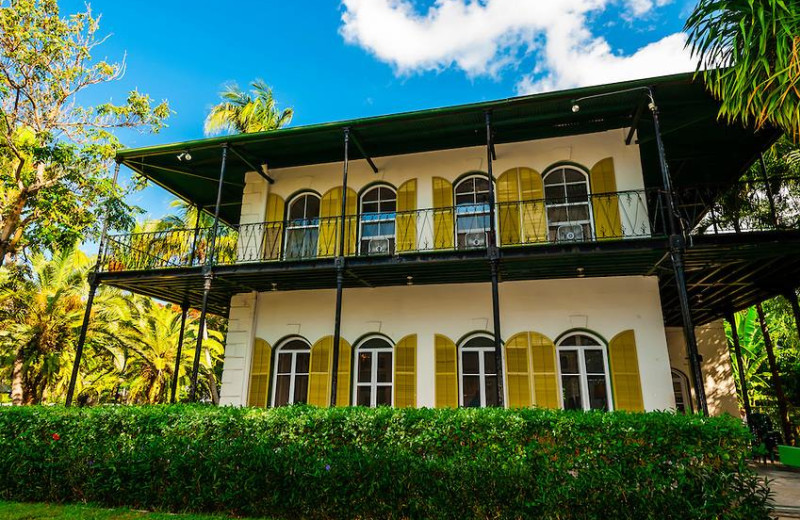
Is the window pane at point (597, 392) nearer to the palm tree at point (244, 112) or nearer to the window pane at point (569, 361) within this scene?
the window pane at point (569, 361)

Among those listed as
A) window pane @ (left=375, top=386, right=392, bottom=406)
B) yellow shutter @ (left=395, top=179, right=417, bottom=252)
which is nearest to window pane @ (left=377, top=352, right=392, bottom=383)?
window pane @ (left=375, top=386, right=392, bottom=406)

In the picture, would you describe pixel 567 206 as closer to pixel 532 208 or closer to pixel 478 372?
pixel 532 208

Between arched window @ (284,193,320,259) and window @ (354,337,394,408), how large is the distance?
2.60 metres

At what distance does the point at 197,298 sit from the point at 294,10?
8.12m

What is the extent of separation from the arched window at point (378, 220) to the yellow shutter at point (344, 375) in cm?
218

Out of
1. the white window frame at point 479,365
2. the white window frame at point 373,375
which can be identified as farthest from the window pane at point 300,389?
the white window frame at point 479,365

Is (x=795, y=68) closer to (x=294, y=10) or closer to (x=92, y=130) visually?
(x=294, y=10)

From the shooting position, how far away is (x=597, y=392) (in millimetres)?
8602

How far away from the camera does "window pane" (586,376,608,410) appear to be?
8.49 meters

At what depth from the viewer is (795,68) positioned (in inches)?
209

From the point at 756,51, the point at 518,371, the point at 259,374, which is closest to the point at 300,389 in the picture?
the point at 259,374

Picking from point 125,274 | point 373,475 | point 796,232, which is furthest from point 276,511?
point 796,232

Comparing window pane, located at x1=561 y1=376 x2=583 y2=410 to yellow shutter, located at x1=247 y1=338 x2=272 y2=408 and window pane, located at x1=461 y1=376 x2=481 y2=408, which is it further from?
yellow shutter, located at x1=247 y1=338 x2=272 y2=408

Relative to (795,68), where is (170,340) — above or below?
below
